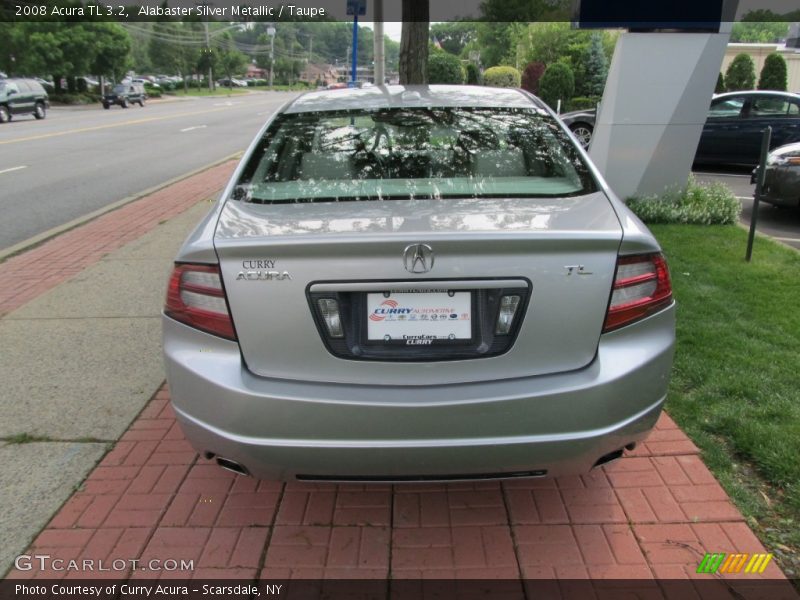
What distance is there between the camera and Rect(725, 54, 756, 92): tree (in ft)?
97.3

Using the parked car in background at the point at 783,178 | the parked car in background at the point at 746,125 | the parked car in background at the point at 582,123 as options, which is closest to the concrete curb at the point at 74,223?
the parked car in background at the point at 783,178

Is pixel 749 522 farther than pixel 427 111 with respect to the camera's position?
No

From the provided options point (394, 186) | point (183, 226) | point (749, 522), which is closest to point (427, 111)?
point (394, 186)

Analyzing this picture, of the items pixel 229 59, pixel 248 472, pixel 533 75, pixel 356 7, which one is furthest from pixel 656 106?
pixel 229 59

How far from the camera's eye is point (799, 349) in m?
4.09

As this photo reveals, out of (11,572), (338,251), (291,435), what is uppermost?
(338,251)

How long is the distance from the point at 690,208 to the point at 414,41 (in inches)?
146

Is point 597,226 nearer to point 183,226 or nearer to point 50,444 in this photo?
point 50,444

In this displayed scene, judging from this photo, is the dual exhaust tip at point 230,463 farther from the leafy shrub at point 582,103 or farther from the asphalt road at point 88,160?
the leafy shrub at point 582,103

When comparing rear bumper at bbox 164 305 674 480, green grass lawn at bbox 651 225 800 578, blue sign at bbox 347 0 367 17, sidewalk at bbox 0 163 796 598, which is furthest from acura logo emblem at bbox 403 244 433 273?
blue sign at bbox 347 0 367 17

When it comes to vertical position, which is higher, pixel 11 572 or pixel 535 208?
pixel 535 208

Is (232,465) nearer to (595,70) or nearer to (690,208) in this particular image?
(690,208)

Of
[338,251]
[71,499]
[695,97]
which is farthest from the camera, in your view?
[695,97]

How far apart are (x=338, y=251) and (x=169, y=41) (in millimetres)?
90601
